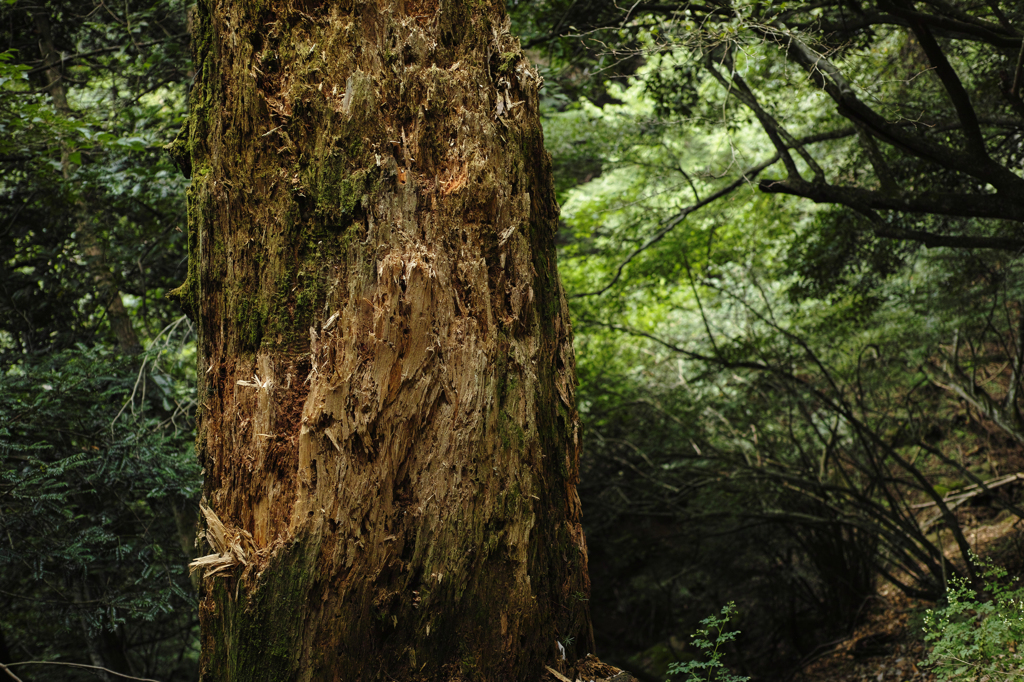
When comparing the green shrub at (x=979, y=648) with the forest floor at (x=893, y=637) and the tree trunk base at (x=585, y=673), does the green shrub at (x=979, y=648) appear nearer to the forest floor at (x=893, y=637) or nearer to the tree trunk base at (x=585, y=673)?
the forest floor at (x=893, y=637)

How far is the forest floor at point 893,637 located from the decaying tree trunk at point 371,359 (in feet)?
14.2

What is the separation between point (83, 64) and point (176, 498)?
4.21 m

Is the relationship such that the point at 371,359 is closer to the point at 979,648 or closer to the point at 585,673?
the point at 585,673

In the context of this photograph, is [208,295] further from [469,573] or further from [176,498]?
[176,498]

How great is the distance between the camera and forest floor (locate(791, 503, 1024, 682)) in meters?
5.21

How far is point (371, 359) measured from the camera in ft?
5.60

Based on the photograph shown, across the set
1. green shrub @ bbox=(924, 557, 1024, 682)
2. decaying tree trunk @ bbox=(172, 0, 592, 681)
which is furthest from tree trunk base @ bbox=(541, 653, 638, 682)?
green shrub @ bbox=(924, 557, 1024, 682)

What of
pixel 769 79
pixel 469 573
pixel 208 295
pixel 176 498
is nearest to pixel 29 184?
pixel 176 498

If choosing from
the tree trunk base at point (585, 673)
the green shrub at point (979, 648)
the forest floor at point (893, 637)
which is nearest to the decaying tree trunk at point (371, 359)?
the tree trunk base at point (585, 673)

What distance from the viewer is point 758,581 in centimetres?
761

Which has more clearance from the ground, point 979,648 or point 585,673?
point 585,673

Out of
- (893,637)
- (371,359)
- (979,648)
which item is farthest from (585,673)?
(893,637)

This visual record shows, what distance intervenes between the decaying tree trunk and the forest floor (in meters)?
4.33

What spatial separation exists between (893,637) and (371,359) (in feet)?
20.0
